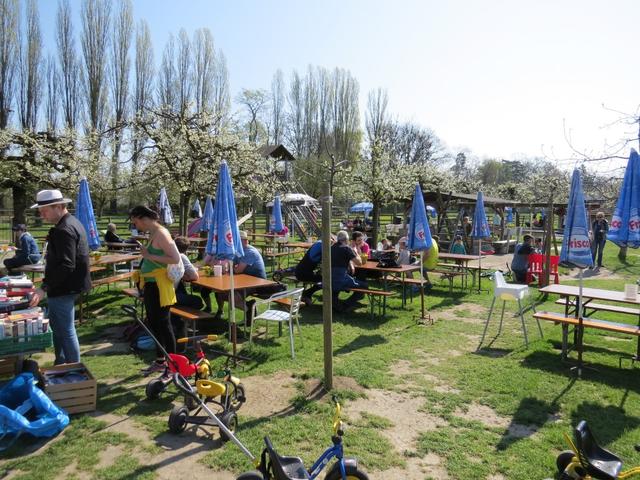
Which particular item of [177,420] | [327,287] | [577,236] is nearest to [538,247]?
[577,236]

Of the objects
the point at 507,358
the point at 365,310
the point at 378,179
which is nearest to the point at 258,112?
the point at 378,179

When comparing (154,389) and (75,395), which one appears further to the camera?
(154,389)

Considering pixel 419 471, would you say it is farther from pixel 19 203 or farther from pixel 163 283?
pixel 19 203

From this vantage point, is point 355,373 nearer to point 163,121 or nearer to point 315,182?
point 163,121

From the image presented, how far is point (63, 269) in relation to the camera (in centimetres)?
427

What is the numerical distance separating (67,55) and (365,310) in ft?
117

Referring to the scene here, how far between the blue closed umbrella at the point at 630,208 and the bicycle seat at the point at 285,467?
4.90 meters

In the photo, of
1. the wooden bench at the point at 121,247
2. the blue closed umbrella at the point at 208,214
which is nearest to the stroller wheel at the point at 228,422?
the wooden bench at the point at 121,247

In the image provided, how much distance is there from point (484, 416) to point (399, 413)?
2.59 ft

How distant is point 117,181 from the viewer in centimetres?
2553

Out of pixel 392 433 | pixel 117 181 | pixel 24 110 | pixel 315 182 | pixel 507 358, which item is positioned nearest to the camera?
pixel 392 433

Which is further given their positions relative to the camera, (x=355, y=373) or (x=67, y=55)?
(x=67, y=55)

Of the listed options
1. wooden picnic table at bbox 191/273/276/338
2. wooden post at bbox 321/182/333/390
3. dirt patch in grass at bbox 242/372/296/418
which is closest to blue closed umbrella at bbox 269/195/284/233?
wooden picnic table at bbox 191/273/276/338

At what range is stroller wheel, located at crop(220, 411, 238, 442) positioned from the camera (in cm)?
369
